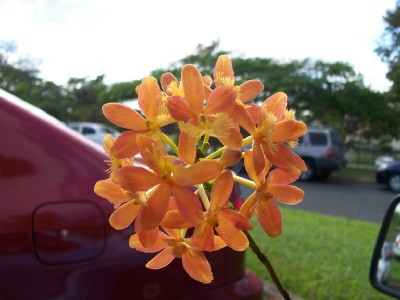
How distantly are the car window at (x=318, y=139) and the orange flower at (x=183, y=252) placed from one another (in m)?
16.6

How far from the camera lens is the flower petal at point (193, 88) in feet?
1.94

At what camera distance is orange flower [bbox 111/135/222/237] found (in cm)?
56

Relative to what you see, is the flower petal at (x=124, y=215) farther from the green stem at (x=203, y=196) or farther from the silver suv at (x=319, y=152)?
the silver suv at (x=319, y=152)

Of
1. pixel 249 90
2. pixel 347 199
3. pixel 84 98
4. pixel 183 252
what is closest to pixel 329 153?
pixel 347 199

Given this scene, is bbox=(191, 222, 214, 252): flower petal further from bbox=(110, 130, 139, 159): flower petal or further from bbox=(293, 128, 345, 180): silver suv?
bbox=(293, 128, 345, 180): silver suv

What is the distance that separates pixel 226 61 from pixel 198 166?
22cm

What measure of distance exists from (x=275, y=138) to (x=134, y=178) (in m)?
0.21

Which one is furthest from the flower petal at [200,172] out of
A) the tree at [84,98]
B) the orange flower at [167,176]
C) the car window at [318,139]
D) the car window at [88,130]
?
the tree at [84,98]

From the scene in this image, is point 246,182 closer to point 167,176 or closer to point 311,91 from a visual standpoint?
point 167,176

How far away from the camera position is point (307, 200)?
39.0 feet

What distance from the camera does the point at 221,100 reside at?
22.6 inches

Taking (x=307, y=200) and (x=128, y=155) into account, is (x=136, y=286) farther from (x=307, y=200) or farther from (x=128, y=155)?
(x=307, y=200)

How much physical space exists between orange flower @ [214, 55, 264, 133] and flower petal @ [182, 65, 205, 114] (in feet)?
0.14

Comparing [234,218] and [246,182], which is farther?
[246,182]
